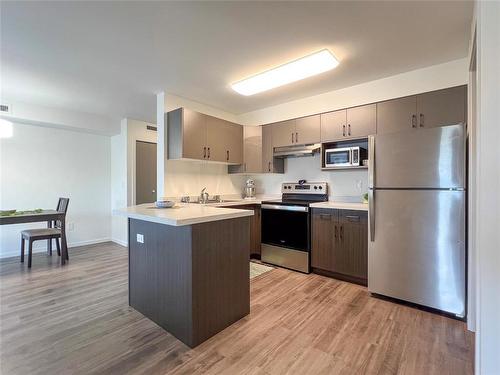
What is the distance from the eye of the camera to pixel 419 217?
2.21m

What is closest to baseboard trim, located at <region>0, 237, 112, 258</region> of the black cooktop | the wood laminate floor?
the wood laminate floor

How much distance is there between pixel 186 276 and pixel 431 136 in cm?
236

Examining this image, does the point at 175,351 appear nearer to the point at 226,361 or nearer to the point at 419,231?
the point at 226,361

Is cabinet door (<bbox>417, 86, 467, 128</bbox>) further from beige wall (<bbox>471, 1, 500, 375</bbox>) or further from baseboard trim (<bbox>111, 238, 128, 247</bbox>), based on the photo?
baseboard trim (<bbox>111, 238, 128, 247</bbox>)

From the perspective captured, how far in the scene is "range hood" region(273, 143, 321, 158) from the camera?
134 inches

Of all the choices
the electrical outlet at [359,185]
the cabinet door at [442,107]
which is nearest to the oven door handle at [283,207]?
the electrical outlet at [359,185]

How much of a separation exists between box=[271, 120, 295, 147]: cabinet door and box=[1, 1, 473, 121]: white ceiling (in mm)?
586

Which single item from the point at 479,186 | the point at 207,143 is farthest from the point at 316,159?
the point at 479,186

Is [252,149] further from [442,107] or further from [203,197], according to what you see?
[442,107]

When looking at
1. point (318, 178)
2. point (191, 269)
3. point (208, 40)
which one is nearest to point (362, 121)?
point (318, 178)

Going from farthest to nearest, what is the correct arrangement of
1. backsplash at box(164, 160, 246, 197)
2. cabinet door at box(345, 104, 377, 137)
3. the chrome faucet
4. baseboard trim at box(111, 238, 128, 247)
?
baseboard trim at box(111, 238, 128, 247)
the chrome faucet
backsplash at box(164, 160, 246, 197)
cabinet door at box(345, 104, 377, 137)

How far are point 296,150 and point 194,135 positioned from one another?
57.1 inches

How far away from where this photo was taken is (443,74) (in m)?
2.49

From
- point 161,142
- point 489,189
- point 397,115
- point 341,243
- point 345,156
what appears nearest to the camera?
point 489,189
